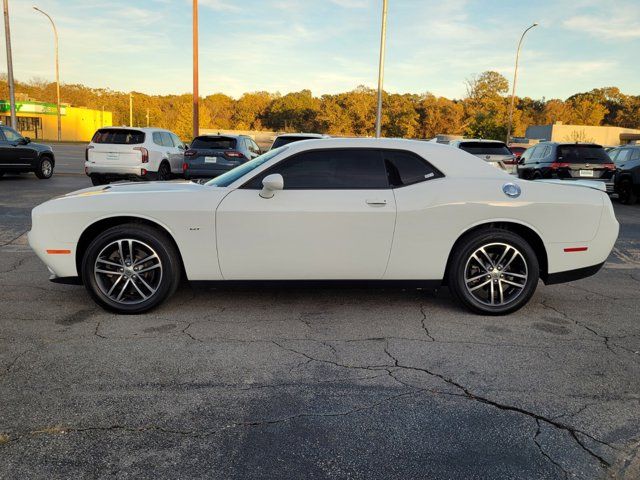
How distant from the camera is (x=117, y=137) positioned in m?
14.0

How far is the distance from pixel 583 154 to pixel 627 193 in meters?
2.03

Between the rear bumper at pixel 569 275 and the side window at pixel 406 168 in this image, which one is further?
the rear bumper at pixel 569 275

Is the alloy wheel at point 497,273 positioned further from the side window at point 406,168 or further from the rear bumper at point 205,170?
Result: the rear bumper at point 205,170

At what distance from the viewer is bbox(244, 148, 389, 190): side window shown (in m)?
4.47

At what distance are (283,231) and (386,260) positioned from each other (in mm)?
915

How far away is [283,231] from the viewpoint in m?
4.35

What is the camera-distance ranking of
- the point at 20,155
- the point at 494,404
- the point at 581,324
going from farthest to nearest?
the point at 20,155
the point at 581,324
the point at 494,404

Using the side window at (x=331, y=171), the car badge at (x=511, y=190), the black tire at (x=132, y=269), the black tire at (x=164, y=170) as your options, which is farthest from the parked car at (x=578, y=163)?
the black tire at (x=132, y=269)

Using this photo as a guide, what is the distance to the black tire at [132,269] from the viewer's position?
436cm

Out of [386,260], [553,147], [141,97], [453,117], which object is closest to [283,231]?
[386,260]

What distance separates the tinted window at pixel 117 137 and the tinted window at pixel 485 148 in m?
8.72

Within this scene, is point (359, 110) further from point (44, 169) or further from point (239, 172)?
point (239, 172)

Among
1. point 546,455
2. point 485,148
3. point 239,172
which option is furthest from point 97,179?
point 546,455

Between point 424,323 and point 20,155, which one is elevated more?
point 20,155
